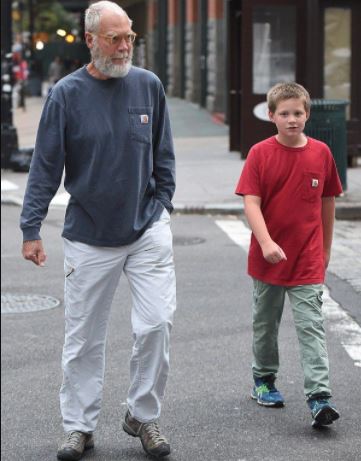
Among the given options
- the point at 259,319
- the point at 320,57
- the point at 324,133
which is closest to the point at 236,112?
the point at 320,57

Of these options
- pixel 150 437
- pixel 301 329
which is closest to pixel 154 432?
pixel 150 437

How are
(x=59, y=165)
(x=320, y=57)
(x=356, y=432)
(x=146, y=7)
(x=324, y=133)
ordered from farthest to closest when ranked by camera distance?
(x=146, y=7) < (x=320, y=57) < (x=324, y=133) < (x=356, y=432) < (x=59, y=165)

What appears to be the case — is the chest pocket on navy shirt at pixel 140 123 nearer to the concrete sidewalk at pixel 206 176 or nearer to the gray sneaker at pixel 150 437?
the gray sneaker at pixel 150 437

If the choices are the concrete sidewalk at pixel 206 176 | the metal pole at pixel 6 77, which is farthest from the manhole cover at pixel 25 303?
the metal pole at pixel 6 77

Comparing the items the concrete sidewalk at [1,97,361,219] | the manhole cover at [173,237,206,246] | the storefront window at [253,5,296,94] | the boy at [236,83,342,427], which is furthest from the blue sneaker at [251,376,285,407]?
the storefront window at [253,5,296,94]

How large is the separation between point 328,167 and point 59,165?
4.41 feet

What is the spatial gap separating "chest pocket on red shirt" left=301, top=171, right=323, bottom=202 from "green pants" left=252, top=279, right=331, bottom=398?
0.43 metres

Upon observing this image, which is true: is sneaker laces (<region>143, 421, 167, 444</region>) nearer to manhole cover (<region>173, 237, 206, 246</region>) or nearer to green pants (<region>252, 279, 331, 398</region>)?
green pants (<region>252, 279, 331, 398</region>)

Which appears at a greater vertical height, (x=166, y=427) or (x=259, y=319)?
(x=259, y=319)

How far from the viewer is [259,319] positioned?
19.6 ft

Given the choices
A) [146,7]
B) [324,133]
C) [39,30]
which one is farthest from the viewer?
[39,30]

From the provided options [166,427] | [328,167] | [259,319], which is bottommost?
[166,427]

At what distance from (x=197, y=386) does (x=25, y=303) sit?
9.65ft

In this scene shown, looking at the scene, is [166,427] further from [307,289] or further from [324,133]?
[324,133]
